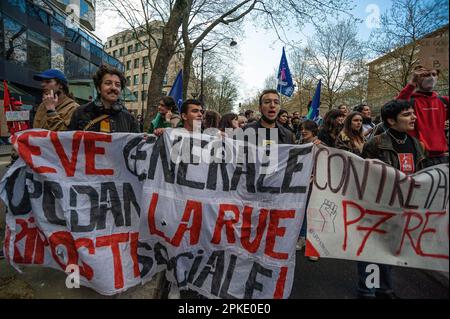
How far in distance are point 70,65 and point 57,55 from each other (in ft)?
7.88

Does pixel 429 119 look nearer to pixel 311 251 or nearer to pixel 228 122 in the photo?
pixel 311 251

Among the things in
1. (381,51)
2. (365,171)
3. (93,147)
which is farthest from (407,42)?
(93,147)

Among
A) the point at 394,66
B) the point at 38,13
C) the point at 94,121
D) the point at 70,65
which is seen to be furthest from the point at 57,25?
the point at 394,66

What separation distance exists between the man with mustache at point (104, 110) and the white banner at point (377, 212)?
2171 mm

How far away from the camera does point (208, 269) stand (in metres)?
2.49

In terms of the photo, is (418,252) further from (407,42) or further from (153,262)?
(407,42)

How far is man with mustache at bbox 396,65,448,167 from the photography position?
290 cm

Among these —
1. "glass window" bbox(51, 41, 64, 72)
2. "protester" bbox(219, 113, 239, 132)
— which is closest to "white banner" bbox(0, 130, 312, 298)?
"protester" bbox(219, 113, 239, 132)

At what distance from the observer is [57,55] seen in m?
20.8

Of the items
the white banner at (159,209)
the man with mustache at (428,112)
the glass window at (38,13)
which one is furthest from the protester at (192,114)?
the glass window at (38,13)

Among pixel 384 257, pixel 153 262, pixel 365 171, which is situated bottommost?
pixel 153 262

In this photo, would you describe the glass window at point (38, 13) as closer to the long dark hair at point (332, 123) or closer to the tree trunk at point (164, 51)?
the tree trunk at point (164, 51)

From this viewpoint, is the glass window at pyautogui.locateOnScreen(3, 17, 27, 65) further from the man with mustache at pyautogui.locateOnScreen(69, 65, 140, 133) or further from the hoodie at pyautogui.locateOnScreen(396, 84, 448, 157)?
the hoodie at pyautogui.locateOnScreen(396, 84, 448, 157)

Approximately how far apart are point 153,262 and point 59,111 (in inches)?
82.2
